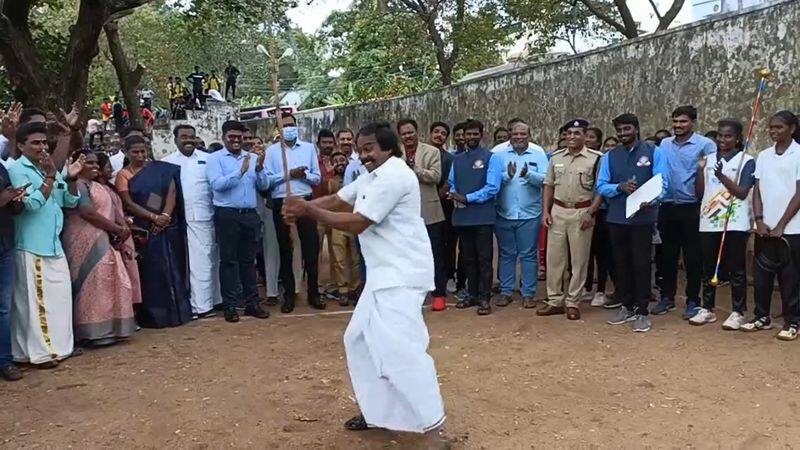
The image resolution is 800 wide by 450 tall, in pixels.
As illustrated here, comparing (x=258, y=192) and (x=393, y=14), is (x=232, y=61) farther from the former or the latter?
(x=258, y=192)

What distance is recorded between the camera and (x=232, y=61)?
34812mm

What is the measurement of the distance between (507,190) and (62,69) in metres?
7.17

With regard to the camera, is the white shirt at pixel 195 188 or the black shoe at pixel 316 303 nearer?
the white shirt at pixel 195 188

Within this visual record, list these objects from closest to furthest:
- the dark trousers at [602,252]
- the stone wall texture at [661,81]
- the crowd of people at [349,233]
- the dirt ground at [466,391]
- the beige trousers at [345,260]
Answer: the dirt ground at [466,391] → the crowd of people at [349,233] → the dark trousers at [602,252] → the stone wall texture at [661,81] → the beige trousers at [345,260]

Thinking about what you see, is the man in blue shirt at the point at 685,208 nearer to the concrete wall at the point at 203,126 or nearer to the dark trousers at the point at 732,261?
the dark trousers at the point at 732,261

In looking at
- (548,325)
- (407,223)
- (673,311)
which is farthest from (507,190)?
(407,223)

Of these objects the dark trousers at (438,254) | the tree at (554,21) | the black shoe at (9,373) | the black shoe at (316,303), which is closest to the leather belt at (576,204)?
the dark trousers at (438,254)

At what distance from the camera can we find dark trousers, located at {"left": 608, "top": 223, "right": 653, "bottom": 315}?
626 cm

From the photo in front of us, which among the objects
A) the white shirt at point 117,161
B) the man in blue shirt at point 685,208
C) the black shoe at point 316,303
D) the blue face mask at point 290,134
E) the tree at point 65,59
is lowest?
the black shoe at point 316,303

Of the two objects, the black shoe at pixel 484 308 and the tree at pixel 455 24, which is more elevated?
the tree at pixel 455 24

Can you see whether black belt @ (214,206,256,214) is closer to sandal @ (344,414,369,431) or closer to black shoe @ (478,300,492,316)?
black shoe @ (478,300,492,316)

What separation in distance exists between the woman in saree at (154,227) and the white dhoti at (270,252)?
1.06 meters

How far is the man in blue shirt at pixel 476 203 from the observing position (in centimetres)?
702

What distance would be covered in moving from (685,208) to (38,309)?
5.44 meters
